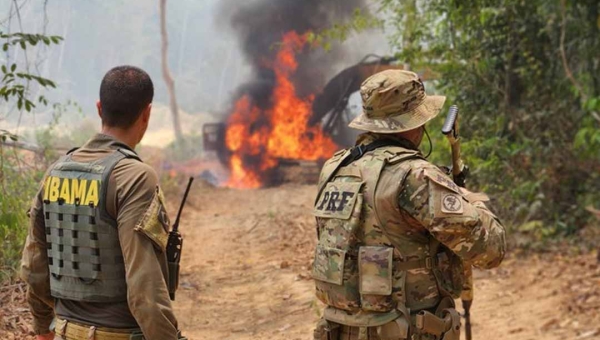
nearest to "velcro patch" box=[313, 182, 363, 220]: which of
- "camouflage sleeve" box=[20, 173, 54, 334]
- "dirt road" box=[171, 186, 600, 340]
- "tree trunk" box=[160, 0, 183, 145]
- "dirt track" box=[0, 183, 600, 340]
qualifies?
"camouflage sleeve" box=[20, 173, 54, 334]

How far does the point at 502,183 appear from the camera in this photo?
364 inches

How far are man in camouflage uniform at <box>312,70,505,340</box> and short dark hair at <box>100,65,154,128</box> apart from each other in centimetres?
96

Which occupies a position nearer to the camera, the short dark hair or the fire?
the short dark hair

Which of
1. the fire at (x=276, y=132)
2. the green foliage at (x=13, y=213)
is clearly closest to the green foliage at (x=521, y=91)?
the green foliage at (x=13, y=213)

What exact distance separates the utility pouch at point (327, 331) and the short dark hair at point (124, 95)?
130cm

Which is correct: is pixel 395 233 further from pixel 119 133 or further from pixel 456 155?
pixel 119 133

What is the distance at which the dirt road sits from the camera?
604cm

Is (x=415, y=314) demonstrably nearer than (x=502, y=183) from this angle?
Yes

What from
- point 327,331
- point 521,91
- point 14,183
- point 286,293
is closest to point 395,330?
point 327,331

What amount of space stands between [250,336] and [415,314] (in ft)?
10.7

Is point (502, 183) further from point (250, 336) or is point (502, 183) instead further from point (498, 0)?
point (250, 336)

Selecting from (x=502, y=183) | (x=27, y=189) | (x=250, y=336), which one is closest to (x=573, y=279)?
(x=502, y=183)

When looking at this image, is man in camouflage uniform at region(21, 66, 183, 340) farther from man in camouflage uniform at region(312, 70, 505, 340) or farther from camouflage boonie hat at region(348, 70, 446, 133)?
camouflage boonie hat at region(348, 70, 446, 133)

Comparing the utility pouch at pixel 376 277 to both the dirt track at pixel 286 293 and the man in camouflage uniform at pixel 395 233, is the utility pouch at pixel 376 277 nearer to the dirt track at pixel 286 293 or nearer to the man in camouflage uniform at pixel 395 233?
→ the man in camouflage uniform at pixel 395 233
